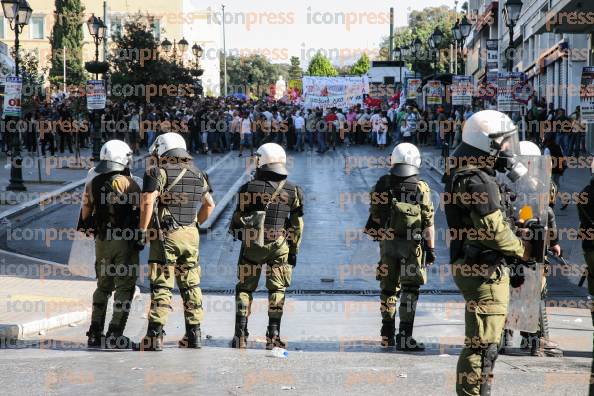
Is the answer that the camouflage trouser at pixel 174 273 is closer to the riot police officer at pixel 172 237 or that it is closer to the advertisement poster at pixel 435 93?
the riot police officer at pixel 172 237

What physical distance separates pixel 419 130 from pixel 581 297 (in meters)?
28.7

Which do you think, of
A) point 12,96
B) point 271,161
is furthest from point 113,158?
point 12,96

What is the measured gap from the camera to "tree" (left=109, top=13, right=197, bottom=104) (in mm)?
44625

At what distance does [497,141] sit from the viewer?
22.1 feet

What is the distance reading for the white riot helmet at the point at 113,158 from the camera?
9.84 meters

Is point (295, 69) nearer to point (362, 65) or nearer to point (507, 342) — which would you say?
point (362, 65)

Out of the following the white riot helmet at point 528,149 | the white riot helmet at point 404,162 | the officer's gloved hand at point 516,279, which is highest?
→ the white riot helmet at point 528,149

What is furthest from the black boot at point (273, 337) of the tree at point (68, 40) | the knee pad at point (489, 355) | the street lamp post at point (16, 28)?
the tree at point (68, 40)

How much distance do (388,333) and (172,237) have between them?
216cm

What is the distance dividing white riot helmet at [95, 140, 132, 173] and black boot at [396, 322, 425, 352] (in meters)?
2.90

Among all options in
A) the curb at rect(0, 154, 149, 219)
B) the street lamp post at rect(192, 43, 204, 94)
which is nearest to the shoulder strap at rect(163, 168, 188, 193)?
the curb at rect(0, 154, 149, 219)

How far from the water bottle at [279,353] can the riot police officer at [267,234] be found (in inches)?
12.1

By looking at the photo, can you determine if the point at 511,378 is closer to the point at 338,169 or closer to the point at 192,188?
the point at 192,188

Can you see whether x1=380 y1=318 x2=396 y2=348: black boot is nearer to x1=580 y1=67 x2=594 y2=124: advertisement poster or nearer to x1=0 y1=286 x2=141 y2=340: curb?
x1=0 y1=286 x2=141 y2=340: curb
